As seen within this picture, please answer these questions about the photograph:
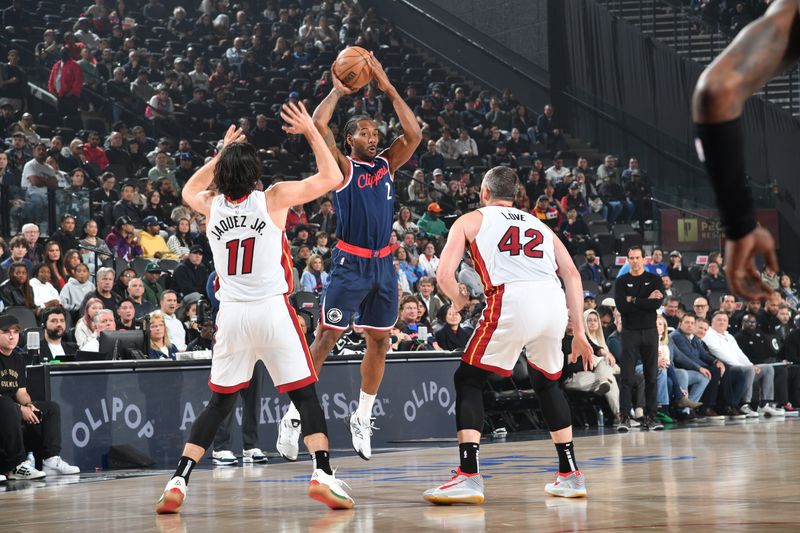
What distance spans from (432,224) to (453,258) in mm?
13259

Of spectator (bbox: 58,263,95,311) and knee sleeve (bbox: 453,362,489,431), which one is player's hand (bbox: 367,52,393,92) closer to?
knee sleeve (bbox: 453,362,489,431)

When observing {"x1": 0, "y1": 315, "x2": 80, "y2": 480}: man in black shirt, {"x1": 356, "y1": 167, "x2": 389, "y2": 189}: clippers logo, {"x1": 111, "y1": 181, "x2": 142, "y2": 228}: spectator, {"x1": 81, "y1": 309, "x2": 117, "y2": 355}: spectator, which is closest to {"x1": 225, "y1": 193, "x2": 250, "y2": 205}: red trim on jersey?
{"x1": 356, "y1": 167, "x2": 389, "y2": 189}: clippers logo

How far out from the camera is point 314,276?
15195 millimetres

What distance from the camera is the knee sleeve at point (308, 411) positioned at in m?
6.30

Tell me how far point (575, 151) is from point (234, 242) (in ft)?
68.3

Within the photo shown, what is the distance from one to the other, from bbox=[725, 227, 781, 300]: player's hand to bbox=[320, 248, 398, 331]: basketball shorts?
5614 mm

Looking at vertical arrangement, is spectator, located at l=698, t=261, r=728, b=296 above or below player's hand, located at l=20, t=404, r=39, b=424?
above

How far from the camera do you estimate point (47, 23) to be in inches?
897

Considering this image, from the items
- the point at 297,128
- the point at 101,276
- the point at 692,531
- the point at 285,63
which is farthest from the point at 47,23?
the point at 692,531

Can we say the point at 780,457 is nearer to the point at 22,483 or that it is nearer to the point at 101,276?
the point at 22,483

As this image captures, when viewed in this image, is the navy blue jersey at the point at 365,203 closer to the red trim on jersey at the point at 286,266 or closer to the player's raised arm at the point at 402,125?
the player's raised arm at the point at 402,125

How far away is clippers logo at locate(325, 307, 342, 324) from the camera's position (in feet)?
26.4

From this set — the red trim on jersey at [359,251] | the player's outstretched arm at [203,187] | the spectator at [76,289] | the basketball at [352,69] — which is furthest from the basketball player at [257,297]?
the spectator at [76,289]

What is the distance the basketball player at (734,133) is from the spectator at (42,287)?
10879 mm
